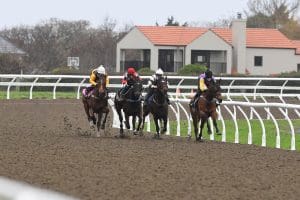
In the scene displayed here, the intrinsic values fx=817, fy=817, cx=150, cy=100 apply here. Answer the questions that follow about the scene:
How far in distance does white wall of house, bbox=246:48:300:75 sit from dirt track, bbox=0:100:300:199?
4289 cm

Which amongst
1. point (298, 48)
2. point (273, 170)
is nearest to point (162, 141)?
point (273, 170)

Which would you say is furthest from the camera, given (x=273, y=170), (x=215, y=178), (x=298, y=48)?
(x=298, y=48)

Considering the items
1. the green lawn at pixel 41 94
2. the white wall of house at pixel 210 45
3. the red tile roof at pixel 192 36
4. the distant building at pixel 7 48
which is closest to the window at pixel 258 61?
the red tile roof at pixel 192 36

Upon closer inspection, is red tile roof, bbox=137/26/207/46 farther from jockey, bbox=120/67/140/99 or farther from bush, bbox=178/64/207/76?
jockey, bbox=120/67/140/99

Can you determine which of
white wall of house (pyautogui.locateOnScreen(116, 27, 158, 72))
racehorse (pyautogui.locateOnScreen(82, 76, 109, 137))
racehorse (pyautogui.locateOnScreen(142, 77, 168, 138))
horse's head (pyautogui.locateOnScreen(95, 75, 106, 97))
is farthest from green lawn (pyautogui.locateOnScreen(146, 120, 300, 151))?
white wall of house (pyautogui.locateOnScreen(116, 27, 158, 72))

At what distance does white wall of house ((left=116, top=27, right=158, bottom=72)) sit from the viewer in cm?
5697

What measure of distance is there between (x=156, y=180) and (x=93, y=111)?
8.89 m

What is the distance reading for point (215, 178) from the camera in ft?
30.4

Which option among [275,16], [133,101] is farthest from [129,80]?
[275,16]

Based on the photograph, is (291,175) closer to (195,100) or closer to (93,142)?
(93,142)

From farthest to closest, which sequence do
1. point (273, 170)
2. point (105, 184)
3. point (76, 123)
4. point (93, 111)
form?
point (76, 123)
point (93, 111)
point (273, 170)
point (105, 184)

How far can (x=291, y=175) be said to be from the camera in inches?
386

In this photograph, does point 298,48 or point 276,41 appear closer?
point 276,41

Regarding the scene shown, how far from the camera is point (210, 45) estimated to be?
189ft
